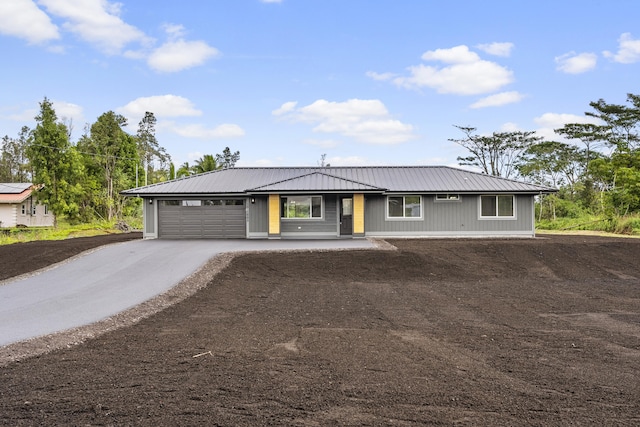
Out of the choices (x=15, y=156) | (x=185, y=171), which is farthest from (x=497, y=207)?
(x=15, y=156)

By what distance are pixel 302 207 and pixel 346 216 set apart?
2.09 metres

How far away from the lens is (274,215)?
18.3 meters

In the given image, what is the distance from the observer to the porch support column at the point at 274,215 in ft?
59.9

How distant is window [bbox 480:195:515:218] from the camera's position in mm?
19172

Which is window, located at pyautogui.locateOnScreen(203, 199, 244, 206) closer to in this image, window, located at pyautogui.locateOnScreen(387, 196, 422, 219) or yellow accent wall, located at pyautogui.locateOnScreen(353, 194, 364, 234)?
yellow accent wall, located at pyautogui.locateOnScreen(353, 194, 364, 234)

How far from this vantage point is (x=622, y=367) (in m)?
4.45

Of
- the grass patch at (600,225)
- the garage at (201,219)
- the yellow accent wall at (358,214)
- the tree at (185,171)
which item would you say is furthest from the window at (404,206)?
the tree at (185,171)

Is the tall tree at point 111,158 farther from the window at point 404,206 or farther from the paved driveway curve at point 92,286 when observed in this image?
the window at point 404,206

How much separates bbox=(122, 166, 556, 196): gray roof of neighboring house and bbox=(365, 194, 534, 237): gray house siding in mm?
716

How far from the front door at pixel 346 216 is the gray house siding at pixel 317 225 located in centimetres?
59

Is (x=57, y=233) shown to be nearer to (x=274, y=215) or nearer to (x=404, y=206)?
(x=274, y=215)

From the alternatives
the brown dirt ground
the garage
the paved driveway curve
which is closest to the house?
the garage

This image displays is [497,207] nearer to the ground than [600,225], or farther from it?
farther from it

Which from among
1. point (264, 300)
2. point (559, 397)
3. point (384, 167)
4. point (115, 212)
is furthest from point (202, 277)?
point (115, 212)
